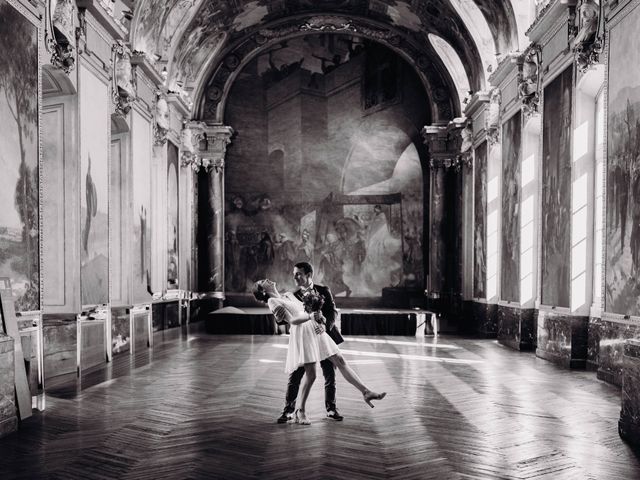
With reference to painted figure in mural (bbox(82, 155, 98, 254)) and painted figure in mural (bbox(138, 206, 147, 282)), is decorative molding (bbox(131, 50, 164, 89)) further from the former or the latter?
painted figure in mural (bbox(82, 155, 98, 254))


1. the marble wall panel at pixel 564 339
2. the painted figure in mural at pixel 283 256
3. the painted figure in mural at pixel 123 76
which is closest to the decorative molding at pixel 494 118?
the marble wall panel at pixel 564 339

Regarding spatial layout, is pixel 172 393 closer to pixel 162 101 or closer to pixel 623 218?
pixel 623 218

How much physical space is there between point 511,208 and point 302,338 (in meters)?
10.0

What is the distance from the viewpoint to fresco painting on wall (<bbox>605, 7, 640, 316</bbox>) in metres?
8.93

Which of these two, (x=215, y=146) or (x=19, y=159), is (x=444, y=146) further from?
(x=19, y=159)

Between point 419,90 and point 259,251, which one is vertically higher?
point 419,90

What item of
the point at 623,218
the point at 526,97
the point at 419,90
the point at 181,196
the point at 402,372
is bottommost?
the point at 402,372

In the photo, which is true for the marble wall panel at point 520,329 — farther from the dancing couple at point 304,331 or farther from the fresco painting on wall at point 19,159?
the fresco painting on wall at point 19,159

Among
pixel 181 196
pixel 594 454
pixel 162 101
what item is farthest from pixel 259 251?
pixel 594 454

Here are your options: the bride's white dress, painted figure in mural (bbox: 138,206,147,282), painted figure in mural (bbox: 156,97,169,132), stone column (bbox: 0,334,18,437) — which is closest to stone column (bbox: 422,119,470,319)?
painted figure in mural (bbox: 156,97,169,132)

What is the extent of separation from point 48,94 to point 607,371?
32.4 feet

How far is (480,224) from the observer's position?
1855 centimetres

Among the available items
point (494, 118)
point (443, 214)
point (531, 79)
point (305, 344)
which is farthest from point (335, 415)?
point (443, 214)

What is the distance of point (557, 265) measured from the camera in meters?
12.2
